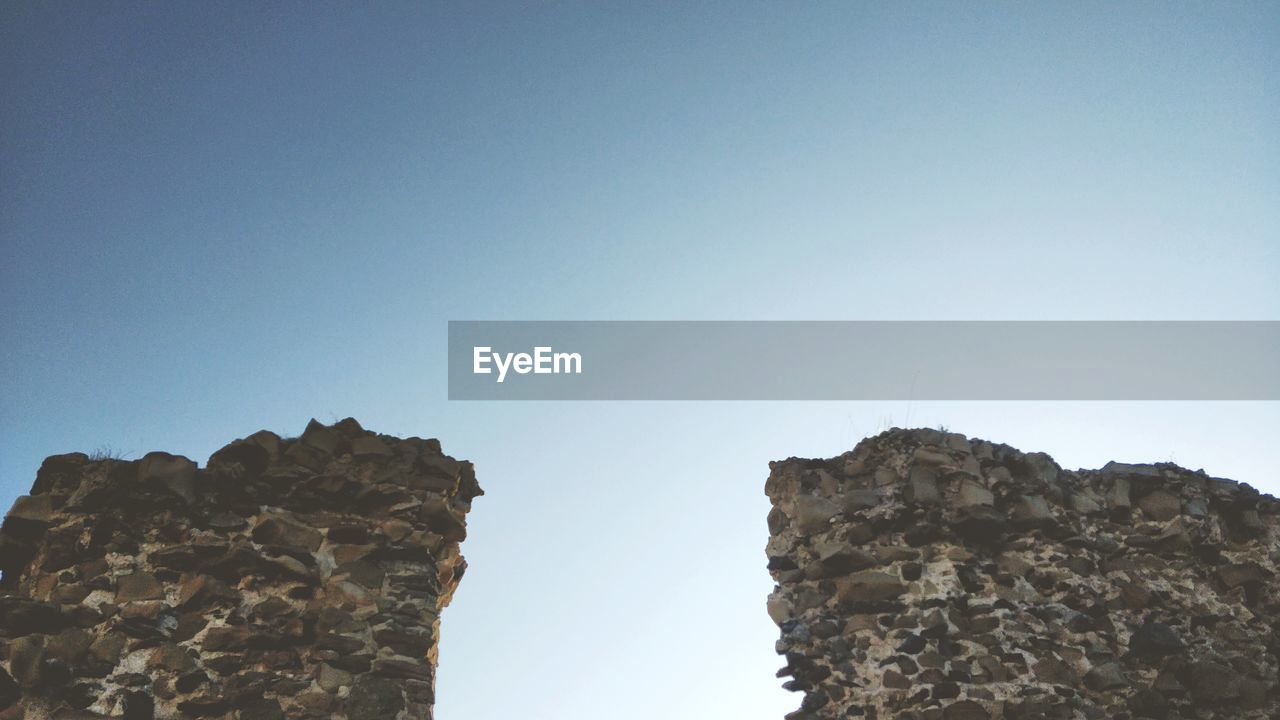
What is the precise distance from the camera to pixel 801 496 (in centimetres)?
702

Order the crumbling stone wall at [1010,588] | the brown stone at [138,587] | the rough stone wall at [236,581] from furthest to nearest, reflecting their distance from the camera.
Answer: the crumbling stone wall at [1010,588] < the brown stone at [138,587] < the rough stone wall at [236,581]

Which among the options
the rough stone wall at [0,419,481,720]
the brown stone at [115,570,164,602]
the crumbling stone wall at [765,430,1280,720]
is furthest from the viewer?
the crumbling stone wall at [765,430,1280,720]

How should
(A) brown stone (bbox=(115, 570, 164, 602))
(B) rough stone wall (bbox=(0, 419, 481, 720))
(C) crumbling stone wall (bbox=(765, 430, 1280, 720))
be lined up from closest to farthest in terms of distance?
(B) rough stone wall (bbox=(0, 419, 481, 720)), (A) brown stone (bbox=(115, 570, 164, 602)), (C) crumbling stone wall (bbox=(765, 430, 1280, 720))

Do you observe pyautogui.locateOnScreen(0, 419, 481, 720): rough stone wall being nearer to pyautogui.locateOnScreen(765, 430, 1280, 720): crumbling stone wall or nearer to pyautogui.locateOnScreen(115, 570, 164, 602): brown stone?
pyautogui.locateOnScreen(115, 570, 164, 602): brown stone

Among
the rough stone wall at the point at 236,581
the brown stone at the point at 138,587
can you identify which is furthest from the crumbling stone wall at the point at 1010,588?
the brown stone at the point at 138,587

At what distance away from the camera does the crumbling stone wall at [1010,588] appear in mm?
6211

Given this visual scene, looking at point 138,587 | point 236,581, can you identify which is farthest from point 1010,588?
point 138,587

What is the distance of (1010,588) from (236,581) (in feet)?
16.5

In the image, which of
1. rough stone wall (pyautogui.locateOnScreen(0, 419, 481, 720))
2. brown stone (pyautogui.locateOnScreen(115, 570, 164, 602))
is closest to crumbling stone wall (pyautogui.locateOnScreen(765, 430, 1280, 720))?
rough stone wall (pyautogui.locateOnScreen(0, 419, 481, 720))

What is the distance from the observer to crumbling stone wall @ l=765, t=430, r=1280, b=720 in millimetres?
6211

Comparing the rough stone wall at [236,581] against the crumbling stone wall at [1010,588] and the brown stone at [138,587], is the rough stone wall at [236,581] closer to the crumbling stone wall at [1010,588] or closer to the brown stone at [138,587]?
the brown stone at [138,587]

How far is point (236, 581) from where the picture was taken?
5.91m

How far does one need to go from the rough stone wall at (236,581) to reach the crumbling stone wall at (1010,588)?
2.55 metres

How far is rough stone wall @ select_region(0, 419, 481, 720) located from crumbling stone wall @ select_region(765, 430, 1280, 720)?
8.38 feet
